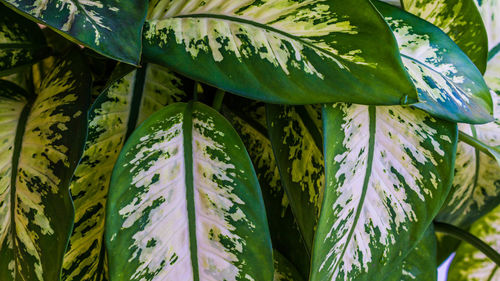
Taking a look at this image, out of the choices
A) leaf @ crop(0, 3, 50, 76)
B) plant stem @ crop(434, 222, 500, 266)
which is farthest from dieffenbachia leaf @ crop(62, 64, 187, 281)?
plant stem @ crop(434, 222, 500, 266)

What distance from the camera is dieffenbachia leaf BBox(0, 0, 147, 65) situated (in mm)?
378

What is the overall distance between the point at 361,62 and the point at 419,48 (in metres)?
0.13

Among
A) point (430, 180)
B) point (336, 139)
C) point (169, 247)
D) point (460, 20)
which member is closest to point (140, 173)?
point (169, 247)

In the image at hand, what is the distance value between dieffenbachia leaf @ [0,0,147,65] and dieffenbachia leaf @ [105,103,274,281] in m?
0.10

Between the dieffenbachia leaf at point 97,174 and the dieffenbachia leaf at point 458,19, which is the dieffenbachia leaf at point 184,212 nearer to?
the dieffenbachia leaf at point 97,174

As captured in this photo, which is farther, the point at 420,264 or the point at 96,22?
the point at 420,264

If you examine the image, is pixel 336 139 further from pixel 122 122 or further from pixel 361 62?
pixel 122 122

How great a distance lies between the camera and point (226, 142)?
473 millimetres

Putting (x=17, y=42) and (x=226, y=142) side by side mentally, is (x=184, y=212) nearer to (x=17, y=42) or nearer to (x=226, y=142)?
(x=226, y=142)

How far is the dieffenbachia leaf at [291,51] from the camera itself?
405mm

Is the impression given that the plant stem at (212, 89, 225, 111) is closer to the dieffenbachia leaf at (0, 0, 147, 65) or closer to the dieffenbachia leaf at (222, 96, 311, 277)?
the dieffenbachia leaf at (222, 96, 311, 277)

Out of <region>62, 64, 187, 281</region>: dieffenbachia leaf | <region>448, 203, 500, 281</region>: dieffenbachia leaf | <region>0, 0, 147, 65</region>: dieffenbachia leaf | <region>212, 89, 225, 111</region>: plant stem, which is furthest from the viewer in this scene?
<region>448, 203, 500, 281</region>: dieffenbachia leaf

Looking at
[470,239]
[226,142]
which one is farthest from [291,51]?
[470,239]

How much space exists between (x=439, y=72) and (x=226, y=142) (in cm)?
23
